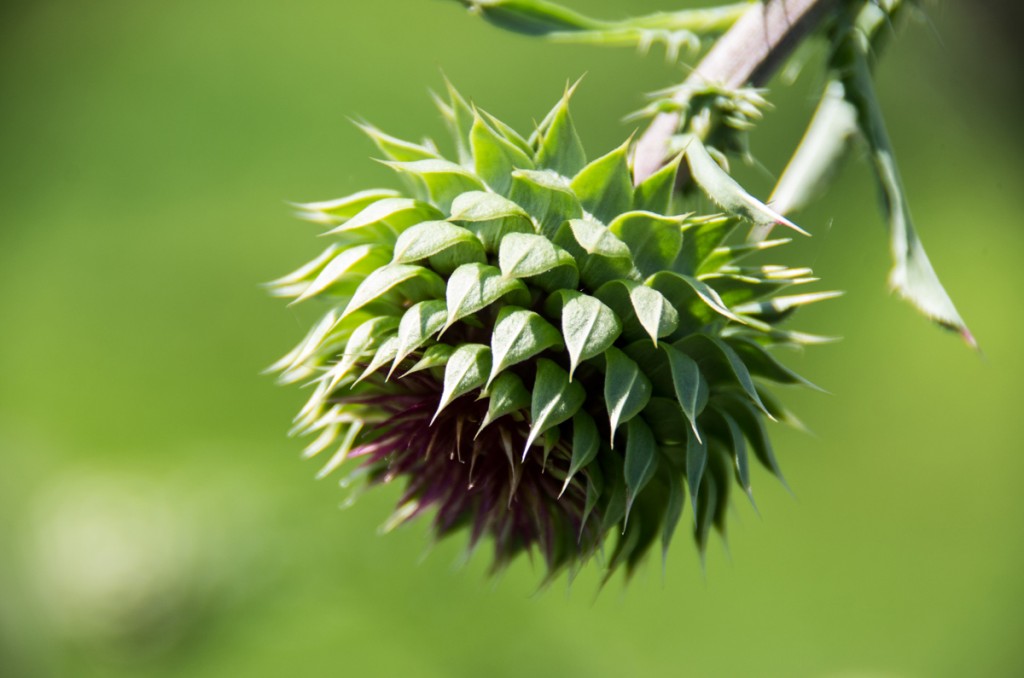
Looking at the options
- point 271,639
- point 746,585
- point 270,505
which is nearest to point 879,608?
point 746,585

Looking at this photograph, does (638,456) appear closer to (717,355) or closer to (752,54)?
(717,355)

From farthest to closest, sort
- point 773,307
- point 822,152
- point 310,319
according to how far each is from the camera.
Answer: point 310,319, point 822,152, point 773,307

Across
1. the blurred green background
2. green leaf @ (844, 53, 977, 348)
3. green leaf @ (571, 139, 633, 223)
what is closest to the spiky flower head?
green leaf @ (571, 139, 633, 223)

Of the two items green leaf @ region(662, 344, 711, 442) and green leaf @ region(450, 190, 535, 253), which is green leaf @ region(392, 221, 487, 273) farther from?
green leaf @ region(662, 344, 711, 442)

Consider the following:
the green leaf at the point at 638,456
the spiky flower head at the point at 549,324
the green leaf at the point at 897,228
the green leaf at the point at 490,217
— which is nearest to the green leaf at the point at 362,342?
the spiky flower head at the point at 549,324

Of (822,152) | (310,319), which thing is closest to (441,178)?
(822,152)
